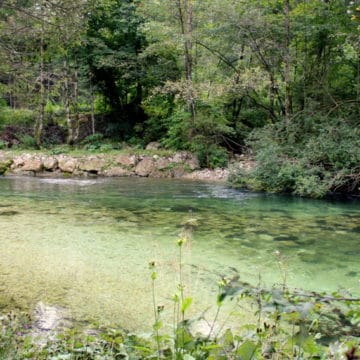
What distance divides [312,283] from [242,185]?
792 centimetres

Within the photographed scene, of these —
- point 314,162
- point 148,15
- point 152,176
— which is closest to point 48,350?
point 314,162

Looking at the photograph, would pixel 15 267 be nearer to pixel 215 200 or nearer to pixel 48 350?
pixel 48 350

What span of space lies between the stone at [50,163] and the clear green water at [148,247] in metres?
5.41

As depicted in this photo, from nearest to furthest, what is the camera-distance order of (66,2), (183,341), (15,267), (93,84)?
(183,341) < (15,267) < (66,2) < (93,84)

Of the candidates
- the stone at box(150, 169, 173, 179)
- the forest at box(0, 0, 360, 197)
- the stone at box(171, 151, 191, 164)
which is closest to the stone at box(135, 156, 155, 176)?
the stone at box(150, 169, 173, 179)

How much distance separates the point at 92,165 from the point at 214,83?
549cm

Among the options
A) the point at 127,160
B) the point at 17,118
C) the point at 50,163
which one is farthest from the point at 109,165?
the point at 17,118

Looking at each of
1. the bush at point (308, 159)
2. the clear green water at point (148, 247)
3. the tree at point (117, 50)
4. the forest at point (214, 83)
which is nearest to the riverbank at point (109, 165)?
the forest at point (214, 83)

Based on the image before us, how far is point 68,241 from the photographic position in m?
6.17

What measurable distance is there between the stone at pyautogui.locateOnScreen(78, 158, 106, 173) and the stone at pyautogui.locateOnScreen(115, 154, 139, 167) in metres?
0.57

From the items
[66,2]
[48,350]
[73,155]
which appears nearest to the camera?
[48,350]

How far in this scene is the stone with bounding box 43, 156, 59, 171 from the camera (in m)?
16.2

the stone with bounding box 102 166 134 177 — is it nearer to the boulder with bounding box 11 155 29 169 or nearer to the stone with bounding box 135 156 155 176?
the stone with bounding box 135 156 155 176

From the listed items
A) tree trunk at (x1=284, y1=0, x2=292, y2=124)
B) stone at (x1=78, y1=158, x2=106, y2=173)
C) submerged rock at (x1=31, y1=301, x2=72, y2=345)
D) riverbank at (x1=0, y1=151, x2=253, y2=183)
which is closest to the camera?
submerged rock at (x1=31, y1=301, x2=72, y2=345)
